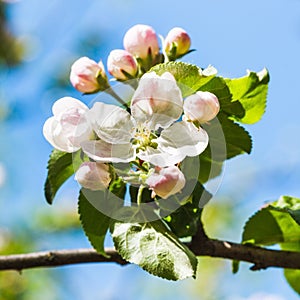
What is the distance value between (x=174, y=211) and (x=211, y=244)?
4.6 inches

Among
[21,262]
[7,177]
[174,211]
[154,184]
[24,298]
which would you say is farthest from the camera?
[7,177]

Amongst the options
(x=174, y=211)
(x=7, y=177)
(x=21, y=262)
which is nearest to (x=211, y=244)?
(x=174, y=211)

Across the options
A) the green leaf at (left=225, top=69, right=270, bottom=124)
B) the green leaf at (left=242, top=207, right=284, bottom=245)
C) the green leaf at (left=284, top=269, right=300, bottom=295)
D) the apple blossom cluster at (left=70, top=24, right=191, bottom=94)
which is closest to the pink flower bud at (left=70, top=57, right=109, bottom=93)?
the apple blossom cluster at (left=70, top=24, right=191, bottom=94)

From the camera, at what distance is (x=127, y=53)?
109 cm

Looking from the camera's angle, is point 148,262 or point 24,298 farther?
point 24,298

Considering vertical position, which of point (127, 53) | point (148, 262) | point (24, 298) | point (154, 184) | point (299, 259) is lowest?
point (24, 298)

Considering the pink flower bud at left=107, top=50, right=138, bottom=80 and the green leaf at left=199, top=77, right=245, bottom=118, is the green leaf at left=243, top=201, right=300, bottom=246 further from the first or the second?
the pink flower bud at left=107, top=50, right=138, bottom=80

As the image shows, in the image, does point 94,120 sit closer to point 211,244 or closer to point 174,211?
point 174,211

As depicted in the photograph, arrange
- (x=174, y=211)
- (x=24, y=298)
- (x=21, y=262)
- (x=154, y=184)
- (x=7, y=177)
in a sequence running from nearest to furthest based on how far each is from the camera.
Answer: (x=154, y=184), (x=174, y=211), (x=21, y=262), (x=24, y=298), (x=7, y=177)

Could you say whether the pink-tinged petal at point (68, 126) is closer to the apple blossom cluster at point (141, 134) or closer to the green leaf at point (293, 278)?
the apple blossom cluster at point (141, 134)

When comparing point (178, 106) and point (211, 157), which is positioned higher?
point (178, 106)

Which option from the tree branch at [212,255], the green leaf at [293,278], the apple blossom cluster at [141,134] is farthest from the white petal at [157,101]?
the green leaf at [293,278]

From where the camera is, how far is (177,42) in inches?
44.2

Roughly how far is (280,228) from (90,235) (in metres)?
0.38
